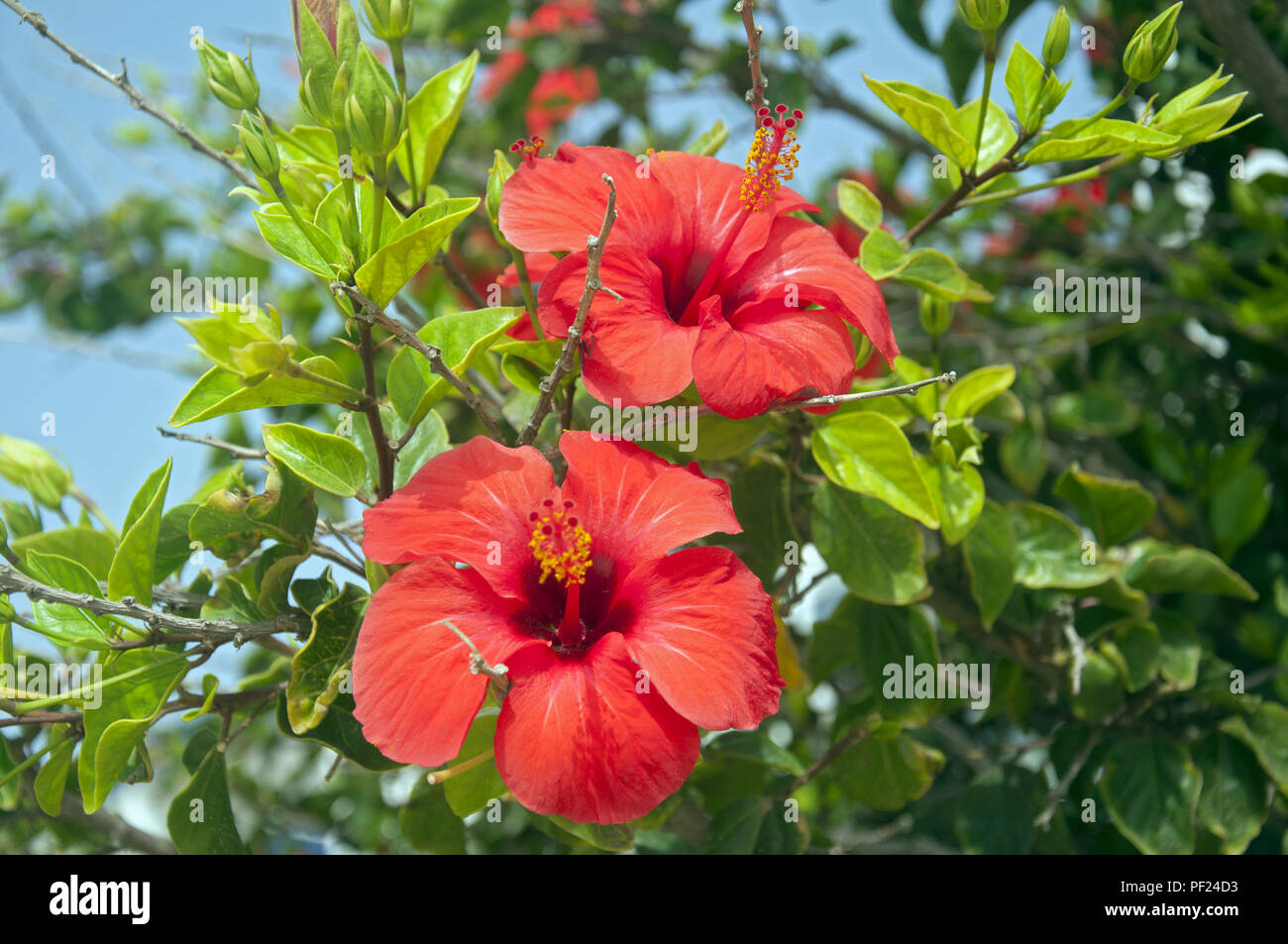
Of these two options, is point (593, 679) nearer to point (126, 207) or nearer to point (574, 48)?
point (574, 48)

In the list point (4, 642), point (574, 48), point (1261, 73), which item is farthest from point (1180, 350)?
point (4, 642)

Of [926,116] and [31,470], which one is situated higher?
[926,116]

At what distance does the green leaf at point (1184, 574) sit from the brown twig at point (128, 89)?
1.39m

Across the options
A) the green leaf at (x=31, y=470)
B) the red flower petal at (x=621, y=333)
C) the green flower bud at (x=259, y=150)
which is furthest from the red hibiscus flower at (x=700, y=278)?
the green leaf at (x=31, y=470)

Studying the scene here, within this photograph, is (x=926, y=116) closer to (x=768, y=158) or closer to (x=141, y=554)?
(x=768, y=158)

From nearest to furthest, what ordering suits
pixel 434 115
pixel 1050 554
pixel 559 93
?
pixel 434 115 < pixel 1050 554 < pixel 559 93

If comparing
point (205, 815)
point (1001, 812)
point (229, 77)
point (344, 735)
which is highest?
point (229, 77)

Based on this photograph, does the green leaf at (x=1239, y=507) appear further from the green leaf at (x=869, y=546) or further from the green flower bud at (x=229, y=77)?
the green flower bud at (x=229, y=77)

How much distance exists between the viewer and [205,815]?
3.96 feet

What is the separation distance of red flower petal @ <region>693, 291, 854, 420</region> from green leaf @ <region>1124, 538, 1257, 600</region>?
0.79 metres

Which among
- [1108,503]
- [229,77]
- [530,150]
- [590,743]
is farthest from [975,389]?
[229,77]

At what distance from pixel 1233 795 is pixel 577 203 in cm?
130

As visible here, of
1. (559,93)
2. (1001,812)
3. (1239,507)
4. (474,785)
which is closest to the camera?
(474,785)

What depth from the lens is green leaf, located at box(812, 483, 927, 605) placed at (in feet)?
4.02
